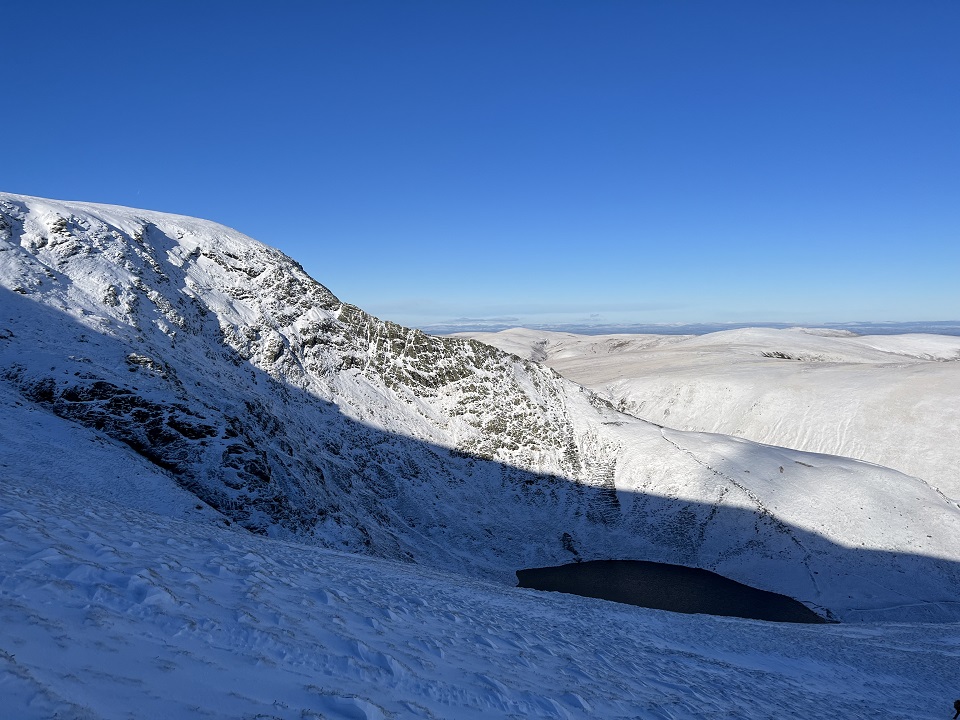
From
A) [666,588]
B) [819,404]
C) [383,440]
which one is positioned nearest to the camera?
[666,588]

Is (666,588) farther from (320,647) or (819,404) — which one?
(819,404)

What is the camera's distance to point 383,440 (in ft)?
160

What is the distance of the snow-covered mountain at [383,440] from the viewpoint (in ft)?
97.4

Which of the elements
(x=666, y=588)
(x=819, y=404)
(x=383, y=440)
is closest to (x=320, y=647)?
(x=666, y=588)

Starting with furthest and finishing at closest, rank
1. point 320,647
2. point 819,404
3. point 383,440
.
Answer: point 819,404 < point 383,440 < point 320,647

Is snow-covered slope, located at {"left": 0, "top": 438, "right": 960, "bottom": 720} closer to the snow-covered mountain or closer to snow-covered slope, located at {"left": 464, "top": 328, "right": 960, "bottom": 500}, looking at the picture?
the snow-covered mountain

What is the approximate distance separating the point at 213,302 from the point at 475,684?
158 feet

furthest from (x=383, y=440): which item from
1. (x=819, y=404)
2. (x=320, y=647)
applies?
(x=819, y=404)

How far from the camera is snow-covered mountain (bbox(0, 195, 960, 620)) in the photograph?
29.7 metres

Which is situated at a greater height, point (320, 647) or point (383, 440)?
point (320, 647)

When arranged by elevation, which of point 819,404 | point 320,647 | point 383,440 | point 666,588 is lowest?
point 666,588

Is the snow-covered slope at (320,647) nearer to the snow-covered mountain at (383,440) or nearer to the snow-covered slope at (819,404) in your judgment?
the snow-covered mountain at (383,440)

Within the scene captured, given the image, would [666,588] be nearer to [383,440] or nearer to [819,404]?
[383,440]

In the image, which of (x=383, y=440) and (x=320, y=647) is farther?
(x=383, y=440)
